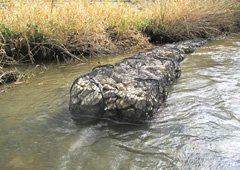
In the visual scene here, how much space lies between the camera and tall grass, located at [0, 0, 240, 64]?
468 cm

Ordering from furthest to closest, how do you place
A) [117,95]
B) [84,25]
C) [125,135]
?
[84,25] → [117,95] → [125,135]

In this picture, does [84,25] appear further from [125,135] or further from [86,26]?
[125,135]

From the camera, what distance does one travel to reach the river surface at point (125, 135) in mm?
1718

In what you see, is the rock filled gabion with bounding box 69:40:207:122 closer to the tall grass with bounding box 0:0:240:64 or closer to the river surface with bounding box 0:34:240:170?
the river surface with bounding box 0:34:240:170

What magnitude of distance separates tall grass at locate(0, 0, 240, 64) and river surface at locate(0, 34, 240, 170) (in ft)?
6.27

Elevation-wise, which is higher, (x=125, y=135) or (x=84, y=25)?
(x=84, y=25)

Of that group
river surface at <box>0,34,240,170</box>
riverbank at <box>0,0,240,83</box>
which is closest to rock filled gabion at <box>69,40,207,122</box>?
river surface at <box>0,34,240,170</box>

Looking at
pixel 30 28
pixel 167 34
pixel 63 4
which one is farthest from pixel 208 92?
pixel 167 34

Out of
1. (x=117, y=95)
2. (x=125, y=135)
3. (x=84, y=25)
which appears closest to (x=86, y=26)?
(x=84, y=25)

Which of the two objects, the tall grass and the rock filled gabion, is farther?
the tall grass

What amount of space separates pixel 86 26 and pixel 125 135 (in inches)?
154

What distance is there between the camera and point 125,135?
211cm

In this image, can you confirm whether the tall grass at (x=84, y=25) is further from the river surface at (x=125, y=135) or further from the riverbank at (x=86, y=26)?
the river surface at (x=125, y=135)

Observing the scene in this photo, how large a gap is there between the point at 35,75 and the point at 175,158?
134 inches
